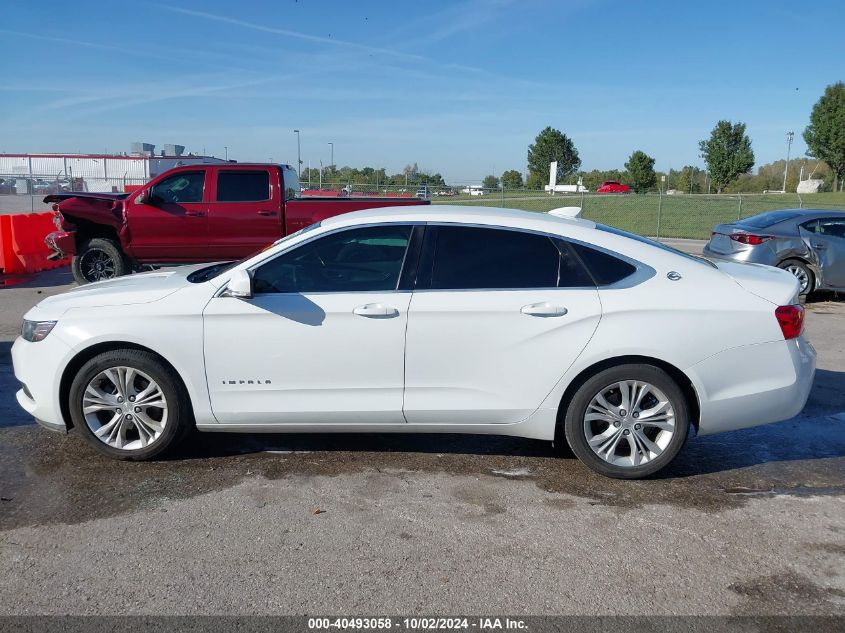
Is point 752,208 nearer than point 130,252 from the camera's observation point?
No

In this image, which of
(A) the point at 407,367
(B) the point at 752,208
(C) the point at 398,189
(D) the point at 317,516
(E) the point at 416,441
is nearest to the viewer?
(D) the point at 317,516

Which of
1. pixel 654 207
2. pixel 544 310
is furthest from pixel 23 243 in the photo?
pixel 654 207

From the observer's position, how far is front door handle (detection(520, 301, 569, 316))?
449 centimetres

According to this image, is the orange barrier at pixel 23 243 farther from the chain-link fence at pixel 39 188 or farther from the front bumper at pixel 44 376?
the front bumper at pixel 44 376

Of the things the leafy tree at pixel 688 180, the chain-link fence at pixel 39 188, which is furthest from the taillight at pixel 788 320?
the leafy tree at pixel 688 180

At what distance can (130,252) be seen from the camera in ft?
38.2

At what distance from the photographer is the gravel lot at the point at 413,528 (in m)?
3.34

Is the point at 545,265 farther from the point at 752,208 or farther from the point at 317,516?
the point at 752,208

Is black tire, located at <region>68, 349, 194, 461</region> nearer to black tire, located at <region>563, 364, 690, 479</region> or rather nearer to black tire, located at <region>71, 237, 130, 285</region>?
black tire, located at <region>563, 364, 690, 479</region>

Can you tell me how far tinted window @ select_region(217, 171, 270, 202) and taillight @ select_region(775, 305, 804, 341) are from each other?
27.6 ft

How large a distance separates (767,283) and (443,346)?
2037 millimetres

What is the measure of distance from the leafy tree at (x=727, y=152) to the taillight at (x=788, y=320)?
200 ft

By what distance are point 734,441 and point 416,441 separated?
2.27 metres

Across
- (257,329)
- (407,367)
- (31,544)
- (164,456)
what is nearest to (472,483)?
(407,367)
